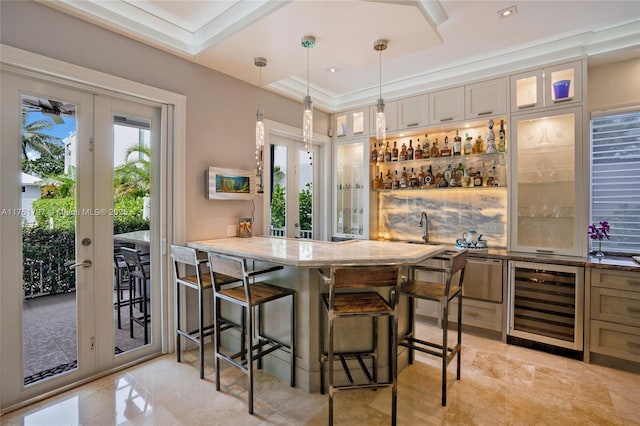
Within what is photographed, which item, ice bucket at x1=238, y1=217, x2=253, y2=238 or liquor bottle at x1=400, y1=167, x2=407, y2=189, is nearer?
ice bucket at x1=238, y1=217, x2=253, y2=238

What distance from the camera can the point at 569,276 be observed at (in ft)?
9.68

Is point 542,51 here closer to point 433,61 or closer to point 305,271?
point 433,61

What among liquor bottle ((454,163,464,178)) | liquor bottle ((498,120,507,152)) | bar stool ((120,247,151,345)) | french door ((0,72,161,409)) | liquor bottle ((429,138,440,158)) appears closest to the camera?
french door ((0,72,161,409))

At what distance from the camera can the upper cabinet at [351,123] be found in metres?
4.62

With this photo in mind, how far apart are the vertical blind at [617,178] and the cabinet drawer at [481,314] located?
1.26 metres

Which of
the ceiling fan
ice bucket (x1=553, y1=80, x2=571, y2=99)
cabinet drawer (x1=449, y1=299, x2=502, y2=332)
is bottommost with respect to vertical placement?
cabinet drawer (x1=449, y1=299, x2=502, y2=332)

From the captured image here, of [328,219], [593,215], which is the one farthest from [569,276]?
[328,219]

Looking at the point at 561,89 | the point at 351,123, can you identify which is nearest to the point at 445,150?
the point at 561,89

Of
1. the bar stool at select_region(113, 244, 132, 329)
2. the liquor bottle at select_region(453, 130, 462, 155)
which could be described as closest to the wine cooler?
the liquor bottle at select_region(453, 130, 462, 155)

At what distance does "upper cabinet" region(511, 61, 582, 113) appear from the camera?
3.11 m

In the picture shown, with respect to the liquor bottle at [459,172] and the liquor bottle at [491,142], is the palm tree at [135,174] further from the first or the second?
the liquor bottle at [491,142]

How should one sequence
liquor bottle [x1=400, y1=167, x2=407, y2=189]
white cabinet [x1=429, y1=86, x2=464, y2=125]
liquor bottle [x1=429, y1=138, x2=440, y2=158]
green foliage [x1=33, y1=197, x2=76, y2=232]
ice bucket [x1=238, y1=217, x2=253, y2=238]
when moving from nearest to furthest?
green foliage [x1=33, y1=197, x2=76, y2=232], ice bucket [x1=238, y1=217, x2=253, y2=238], white cabinet [x1=429, y1=86, x2=464, y2=125], liquor bottle [x1=429, y1=138, x2=440, y2=158], liquor bottle [x1=400, y1=167, x2=407, y2=189]

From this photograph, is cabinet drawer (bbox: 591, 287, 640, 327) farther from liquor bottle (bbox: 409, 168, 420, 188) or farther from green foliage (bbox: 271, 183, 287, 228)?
green foliage (bbox: 271, 183, 287, 228)

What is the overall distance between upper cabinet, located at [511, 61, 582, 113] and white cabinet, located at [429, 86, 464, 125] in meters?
0.54
